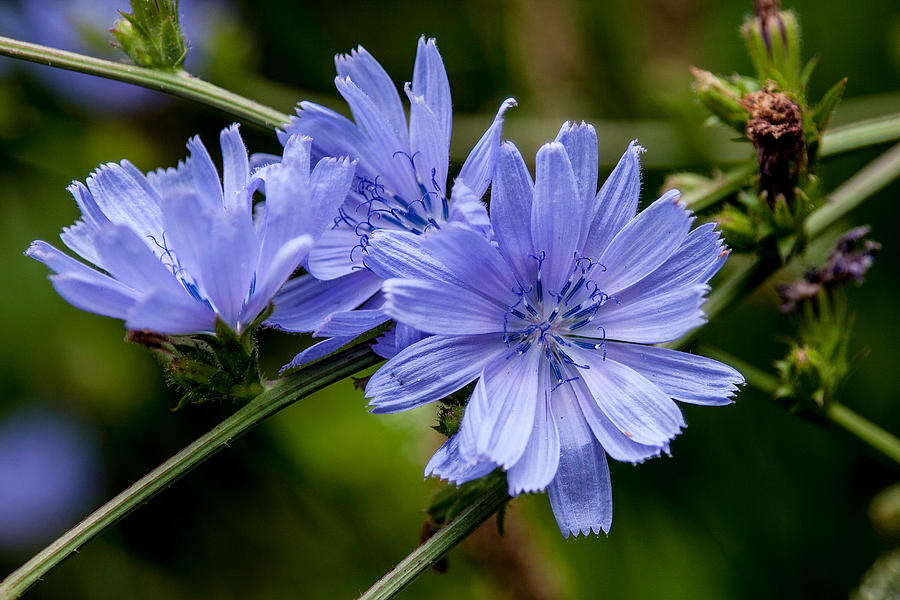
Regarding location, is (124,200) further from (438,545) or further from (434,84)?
(438,545)

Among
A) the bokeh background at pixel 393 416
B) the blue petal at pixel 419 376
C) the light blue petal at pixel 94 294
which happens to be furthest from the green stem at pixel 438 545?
the bokeh background at pixel 393 416

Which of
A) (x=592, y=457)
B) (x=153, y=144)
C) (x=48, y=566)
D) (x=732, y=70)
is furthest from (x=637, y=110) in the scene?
(x=48, y=566)

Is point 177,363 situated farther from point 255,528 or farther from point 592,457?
point 255,528

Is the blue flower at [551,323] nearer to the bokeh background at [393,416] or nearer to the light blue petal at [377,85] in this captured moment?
the light blue petal at [377,85]

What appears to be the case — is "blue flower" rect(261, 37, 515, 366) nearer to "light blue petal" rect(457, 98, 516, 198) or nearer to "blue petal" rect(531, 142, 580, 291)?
"light blue petal" rect(457, 98, 516, 198)

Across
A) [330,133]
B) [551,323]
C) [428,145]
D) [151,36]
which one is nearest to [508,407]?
[551,323]

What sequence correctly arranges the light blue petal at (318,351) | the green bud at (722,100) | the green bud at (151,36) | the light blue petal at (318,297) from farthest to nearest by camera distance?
the green bud at (722,100)
the green bud at (151,36)
the light blue petal at (318,297)
the light blue petal at (318,351)
